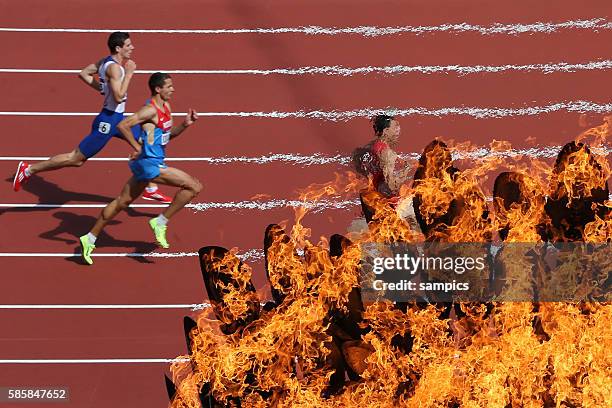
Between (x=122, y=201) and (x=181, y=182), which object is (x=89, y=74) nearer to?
(x=122, y=201)

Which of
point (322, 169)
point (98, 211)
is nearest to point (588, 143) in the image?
point (322, 169)

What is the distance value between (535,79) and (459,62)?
845 mm

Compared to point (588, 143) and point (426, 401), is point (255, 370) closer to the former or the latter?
point (426, 401)

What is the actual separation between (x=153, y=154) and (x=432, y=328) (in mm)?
3846

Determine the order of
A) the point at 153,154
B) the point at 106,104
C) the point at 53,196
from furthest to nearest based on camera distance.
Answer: the point at 53,196
the point at 106,104
the point at 153,154

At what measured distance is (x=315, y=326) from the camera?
6.21 meters

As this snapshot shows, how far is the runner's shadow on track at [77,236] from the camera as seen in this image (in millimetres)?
10172

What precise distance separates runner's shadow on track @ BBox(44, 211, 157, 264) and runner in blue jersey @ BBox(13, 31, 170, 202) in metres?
0.50

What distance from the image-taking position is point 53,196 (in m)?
10.9

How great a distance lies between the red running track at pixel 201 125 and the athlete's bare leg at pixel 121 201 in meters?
0.45

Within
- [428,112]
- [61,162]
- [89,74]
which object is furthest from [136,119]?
[428,112]

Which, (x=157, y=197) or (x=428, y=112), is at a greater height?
(x=428, y=112)

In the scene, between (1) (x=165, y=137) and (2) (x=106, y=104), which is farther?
(2) (x=106, y=104)

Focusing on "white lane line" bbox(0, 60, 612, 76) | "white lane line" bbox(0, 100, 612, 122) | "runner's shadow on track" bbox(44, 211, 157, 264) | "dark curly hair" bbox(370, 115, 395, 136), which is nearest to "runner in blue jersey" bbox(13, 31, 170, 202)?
"runner's shadow on track" bbox(44, 211, 157, 264)
